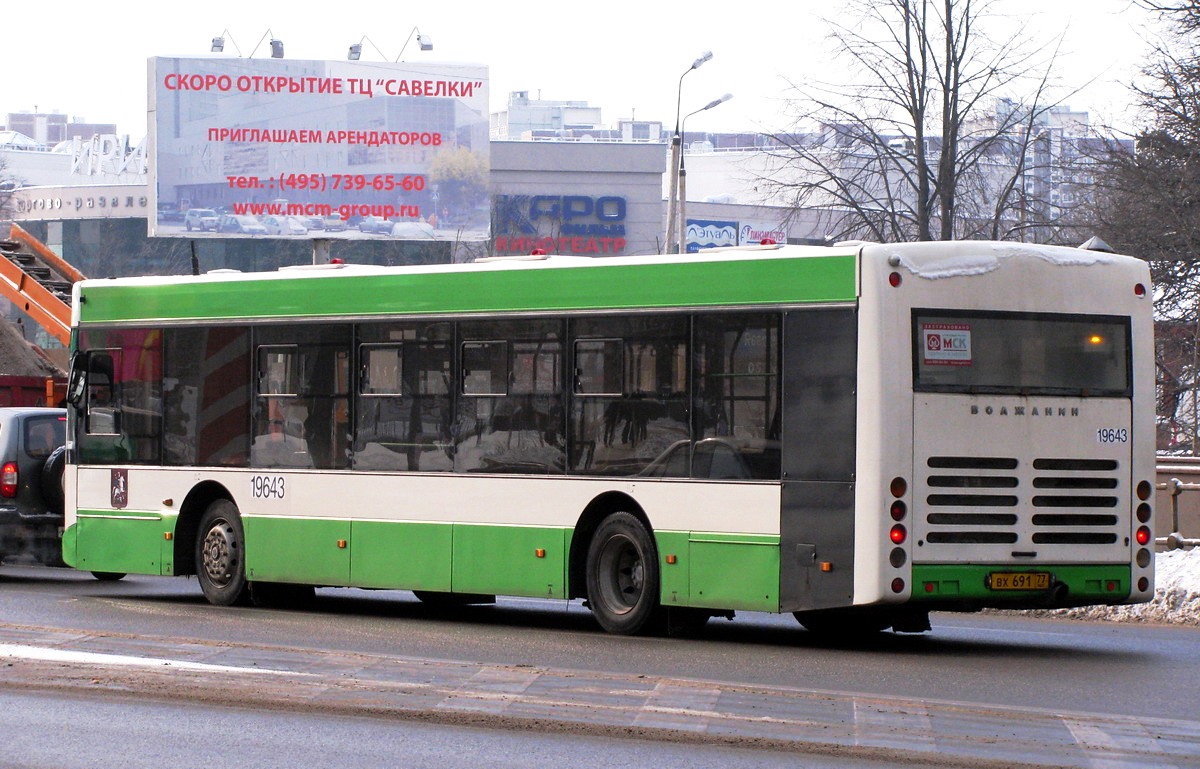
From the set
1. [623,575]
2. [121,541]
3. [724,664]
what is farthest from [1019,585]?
[121,541]

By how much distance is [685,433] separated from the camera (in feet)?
43.7

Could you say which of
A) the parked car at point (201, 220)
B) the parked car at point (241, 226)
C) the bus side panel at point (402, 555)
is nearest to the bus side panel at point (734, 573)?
the bus side panel at point (402, 555)

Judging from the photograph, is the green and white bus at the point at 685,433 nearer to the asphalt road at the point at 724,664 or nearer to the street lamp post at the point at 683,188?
the asphalt road at the point at 724,664

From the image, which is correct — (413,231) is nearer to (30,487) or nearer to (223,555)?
(30,487)

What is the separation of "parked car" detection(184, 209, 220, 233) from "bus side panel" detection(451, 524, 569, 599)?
43084 millimetres

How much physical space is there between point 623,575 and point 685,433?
124cm

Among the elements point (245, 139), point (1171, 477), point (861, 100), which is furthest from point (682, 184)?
point (245, 139)

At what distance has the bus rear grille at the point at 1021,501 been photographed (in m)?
12.5

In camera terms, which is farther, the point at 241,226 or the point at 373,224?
the point at 373,224

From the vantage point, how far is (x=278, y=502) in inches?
629

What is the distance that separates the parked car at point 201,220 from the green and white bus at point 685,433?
4044cm

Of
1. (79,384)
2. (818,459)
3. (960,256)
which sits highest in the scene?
(960,256)

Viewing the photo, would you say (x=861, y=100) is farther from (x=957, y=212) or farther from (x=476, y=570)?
(x=476, y=570)

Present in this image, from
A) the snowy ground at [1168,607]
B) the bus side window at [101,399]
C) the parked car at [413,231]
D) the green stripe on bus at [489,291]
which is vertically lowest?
the snowy ground at [1168,607]
